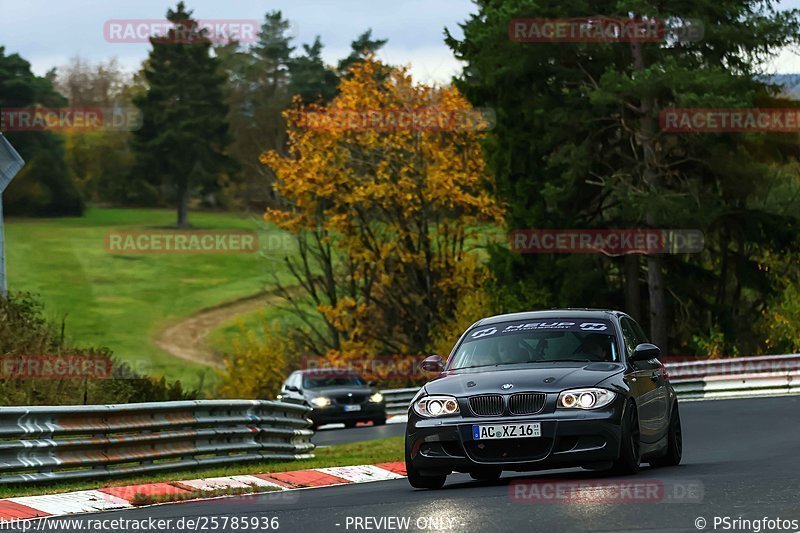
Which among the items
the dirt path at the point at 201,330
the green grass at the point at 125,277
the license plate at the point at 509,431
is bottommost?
the dirt path at the point at 201,330

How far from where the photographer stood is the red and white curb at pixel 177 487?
12.8 m

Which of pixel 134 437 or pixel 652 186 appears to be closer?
pixel 134 437

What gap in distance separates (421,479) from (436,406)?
0.71 meters

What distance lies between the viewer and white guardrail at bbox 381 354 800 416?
35.8 meters

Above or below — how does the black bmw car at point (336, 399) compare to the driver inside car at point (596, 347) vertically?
below

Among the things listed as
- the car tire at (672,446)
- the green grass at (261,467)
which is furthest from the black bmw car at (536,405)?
the green grass at (261,467)

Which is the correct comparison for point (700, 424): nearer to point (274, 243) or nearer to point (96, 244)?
point (274, 243)

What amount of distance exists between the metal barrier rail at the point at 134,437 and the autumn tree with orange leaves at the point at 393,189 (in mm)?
32006

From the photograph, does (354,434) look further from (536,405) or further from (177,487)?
(536,405)

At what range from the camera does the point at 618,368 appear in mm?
13727

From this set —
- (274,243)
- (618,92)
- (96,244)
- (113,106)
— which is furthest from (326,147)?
(113,106)

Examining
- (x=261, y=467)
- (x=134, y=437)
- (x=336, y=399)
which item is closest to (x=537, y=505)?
(x=134, y=437)

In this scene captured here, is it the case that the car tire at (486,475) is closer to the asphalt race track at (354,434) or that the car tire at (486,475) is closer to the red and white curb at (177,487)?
the red and white curb at (177,487)

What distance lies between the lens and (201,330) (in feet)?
300
